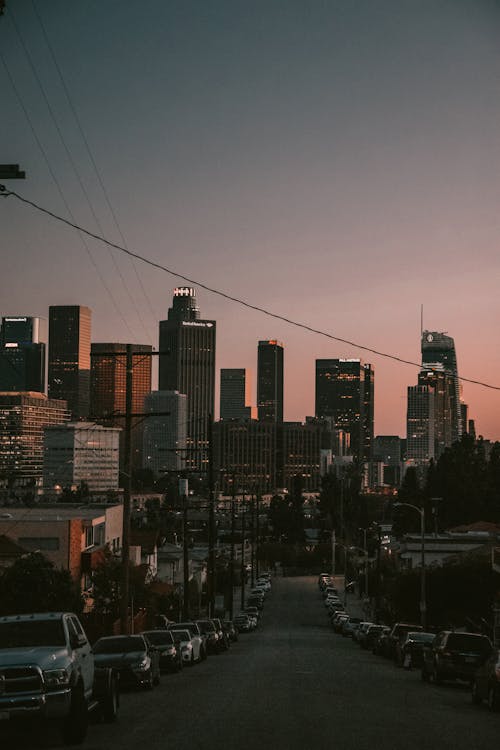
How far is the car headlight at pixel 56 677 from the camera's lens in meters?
16.2

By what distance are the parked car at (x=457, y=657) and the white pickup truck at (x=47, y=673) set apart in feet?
48.6

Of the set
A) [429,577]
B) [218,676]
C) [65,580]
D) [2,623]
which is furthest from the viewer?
[429,577]

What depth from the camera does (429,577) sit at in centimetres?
6638

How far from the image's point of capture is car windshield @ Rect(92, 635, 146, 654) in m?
27.6

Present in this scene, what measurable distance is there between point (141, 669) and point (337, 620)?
52989 mm

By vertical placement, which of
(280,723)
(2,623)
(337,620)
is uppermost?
(2,623)

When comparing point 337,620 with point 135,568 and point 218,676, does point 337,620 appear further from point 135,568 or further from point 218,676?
point 218,676

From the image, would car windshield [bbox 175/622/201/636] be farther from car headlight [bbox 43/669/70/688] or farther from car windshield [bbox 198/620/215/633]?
car headlight [bbox 43/669/70/688]

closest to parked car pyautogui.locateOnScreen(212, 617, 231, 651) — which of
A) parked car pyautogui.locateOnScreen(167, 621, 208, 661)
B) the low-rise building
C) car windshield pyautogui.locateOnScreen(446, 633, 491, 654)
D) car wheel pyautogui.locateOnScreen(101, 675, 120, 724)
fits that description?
parked car pyautogui.locateOnScreen(167, 621, 208, 661)

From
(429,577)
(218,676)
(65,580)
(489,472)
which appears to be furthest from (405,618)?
(489,472)

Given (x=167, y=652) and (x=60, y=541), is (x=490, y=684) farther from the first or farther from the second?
(x=60, y=541)

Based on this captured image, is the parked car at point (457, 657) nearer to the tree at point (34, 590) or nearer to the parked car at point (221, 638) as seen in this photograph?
the tree at point (34, 590)

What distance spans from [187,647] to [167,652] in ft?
15.4

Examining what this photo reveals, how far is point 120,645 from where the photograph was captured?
27.9m
